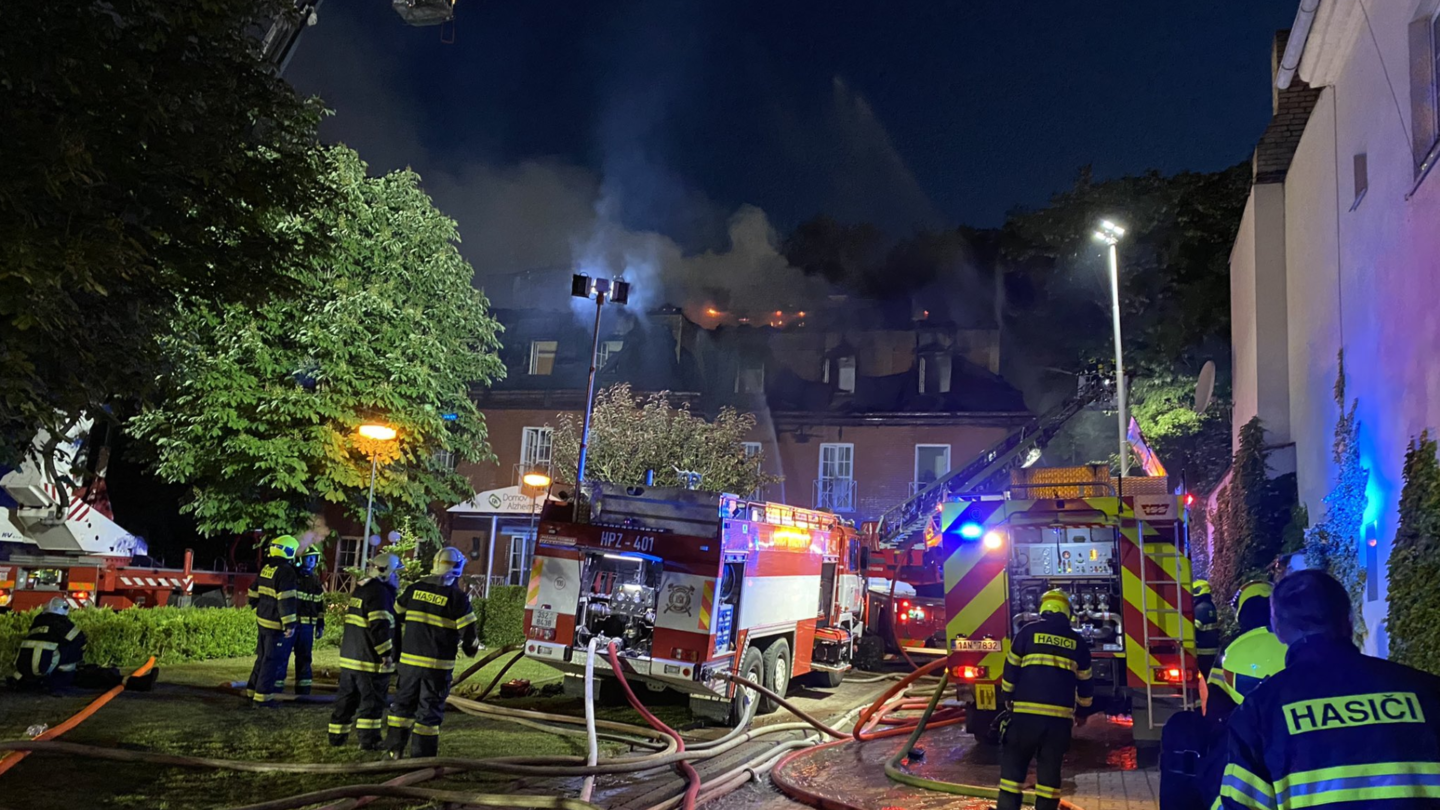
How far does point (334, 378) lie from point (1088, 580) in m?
15.9

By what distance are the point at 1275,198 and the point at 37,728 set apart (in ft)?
50.4

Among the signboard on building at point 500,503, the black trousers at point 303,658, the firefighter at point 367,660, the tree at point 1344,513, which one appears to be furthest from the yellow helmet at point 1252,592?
the signboard on building at point 500,503

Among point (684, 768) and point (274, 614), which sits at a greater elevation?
point (274, 614)

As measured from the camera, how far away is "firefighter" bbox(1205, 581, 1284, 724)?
4668 millimetres

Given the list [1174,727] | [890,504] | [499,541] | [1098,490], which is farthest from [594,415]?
[1174,727]

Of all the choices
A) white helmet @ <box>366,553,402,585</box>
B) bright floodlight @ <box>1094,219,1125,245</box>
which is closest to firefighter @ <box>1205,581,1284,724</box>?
white helmet @ <box>366,553,402,585</box>

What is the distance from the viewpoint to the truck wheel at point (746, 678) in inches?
426

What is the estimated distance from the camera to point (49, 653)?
10570 millimetres

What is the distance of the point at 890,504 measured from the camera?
3042cm

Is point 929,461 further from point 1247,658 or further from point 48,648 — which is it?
point 1247,658

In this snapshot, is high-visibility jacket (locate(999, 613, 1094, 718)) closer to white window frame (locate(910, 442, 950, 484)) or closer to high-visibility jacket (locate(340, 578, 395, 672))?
high-visibility jacket (locate(340, 578, 395, 672))

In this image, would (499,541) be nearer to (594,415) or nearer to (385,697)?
(594,415)

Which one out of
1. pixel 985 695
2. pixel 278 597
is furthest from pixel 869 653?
pixel 278 597

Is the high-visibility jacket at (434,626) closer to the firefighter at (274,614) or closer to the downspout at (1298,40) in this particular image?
the firefighter at (274,614)
